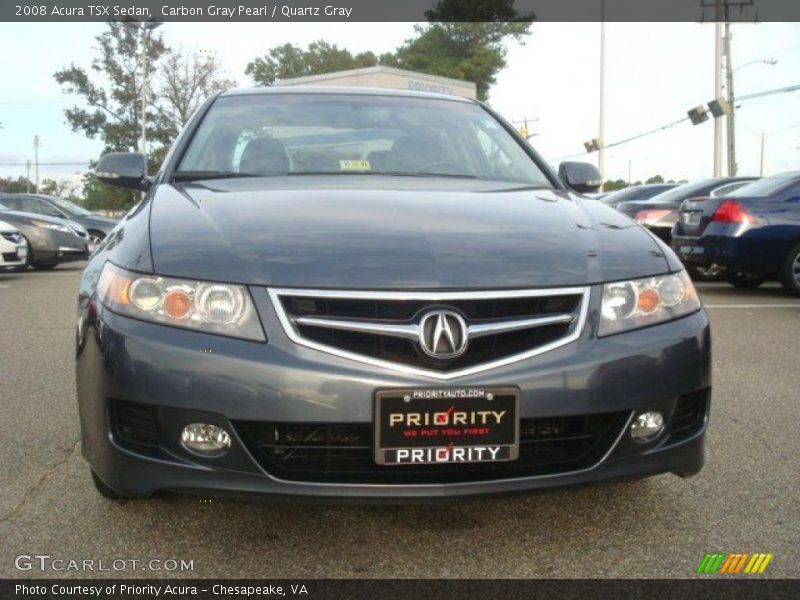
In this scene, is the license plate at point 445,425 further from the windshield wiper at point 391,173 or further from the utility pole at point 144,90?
the utility pole at point 144,90

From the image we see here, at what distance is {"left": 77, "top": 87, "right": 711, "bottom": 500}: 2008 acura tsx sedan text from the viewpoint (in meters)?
2.25

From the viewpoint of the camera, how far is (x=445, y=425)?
225 cm

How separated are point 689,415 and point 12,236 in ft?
37.3

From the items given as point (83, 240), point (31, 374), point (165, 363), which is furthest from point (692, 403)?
point (83, 240)

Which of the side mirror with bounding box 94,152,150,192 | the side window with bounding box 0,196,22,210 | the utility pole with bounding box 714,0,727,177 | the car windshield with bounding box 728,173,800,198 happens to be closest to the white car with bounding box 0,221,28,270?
the side window with bounding box 0,196,22,210

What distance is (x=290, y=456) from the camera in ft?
7.64

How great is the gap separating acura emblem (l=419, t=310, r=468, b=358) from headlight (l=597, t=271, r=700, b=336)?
0.40 metres

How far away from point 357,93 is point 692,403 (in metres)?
2.31

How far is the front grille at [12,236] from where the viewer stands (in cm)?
1202

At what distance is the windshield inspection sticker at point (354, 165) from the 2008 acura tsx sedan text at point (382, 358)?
2.81 ft

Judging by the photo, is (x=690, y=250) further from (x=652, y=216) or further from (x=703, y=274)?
(x=652, y=216)

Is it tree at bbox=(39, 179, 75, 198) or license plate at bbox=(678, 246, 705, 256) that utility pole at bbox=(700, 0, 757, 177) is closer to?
license plate at bbox=(678, 246, 705, 256)

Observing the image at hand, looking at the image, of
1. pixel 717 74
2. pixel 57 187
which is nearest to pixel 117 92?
pixel 717 74
